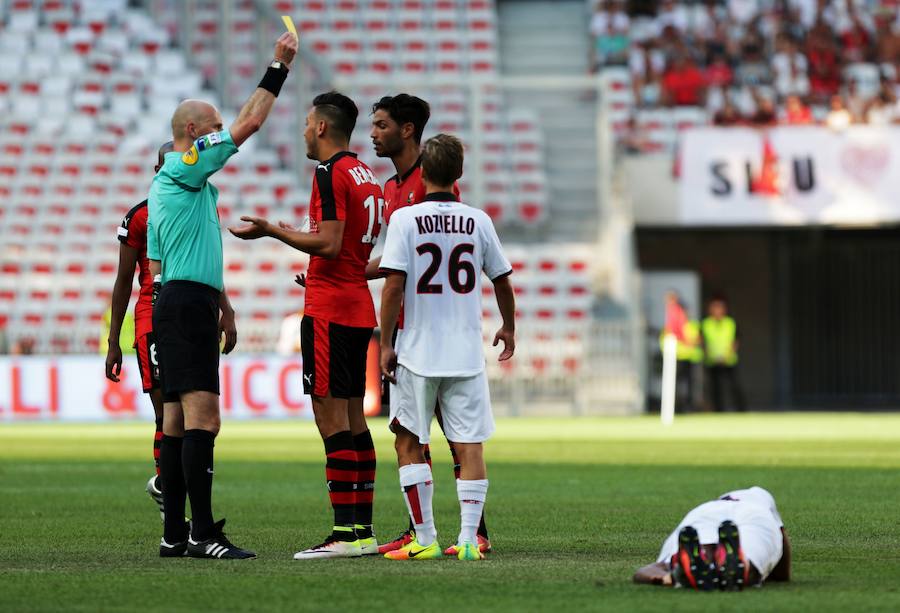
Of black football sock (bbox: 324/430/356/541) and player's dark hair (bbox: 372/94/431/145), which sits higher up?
player's dark hair (bbox: 372/94/431/145)

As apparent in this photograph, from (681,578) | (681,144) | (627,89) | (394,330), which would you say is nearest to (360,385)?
(394,330)

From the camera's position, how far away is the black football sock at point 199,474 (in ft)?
26.2

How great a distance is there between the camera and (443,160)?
786 centimetres

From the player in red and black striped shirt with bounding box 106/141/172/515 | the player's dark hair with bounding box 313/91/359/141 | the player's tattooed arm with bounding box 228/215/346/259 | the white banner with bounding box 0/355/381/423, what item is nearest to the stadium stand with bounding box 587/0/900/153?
the white banner with bounding box 0/355/381/423

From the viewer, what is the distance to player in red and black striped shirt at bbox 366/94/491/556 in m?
8.29

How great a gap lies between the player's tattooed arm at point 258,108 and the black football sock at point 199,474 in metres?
1.32

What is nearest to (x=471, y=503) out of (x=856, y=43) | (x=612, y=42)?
(x=612, y=42)

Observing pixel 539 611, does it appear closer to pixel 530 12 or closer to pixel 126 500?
pixel 126 500

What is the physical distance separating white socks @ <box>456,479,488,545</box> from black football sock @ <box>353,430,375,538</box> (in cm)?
56

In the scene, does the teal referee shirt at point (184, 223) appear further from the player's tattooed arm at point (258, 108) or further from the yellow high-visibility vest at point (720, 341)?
the yellow high-visibility vest at point (720, 341)

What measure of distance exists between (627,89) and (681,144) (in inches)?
166

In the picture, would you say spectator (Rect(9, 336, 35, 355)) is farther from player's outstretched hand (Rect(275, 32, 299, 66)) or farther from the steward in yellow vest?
player's outstretched hand (Rect(275, 32, 299, 66))

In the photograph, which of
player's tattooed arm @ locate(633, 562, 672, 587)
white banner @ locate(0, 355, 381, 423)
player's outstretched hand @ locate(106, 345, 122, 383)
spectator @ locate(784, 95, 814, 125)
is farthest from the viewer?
spectator @ locate(784, 95, 814, 125)

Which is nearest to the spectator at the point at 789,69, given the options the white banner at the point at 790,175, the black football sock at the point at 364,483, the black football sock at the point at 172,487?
the white banner at the point at 790,175
